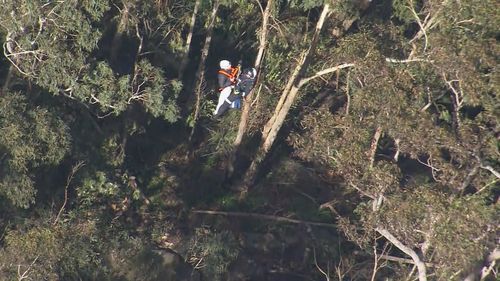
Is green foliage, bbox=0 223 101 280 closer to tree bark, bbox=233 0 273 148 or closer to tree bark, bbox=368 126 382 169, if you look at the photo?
tree bark, bbox=233 0 273 148

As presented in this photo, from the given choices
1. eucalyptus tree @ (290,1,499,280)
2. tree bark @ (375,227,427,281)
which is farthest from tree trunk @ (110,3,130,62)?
tree bark @ (375,227,427,281)

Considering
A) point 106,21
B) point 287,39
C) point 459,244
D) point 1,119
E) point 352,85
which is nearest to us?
point 459,244

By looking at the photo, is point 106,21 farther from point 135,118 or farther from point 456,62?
point 456,62

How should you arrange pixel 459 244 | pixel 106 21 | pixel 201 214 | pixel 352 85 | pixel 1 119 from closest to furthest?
pixel 459 244 < pixel 1 119 < pixel 352 85 < pixel 106 21 < pixel 201 214

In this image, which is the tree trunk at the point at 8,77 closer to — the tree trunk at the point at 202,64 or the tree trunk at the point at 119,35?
the tree trunk at the point at 119,35

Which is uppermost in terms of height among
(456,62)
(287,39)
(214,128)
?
(456,62)

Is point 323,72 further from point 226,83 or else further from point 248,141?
point 248,141

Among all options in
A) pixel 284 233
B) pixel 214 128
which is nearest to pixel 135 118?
pixel 214 128

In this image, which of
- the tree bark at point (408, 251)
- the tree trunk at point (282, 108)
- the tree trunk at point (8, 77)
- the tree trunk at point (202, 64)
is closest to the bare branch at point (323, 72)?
the tree trunk at point (282, 108)
